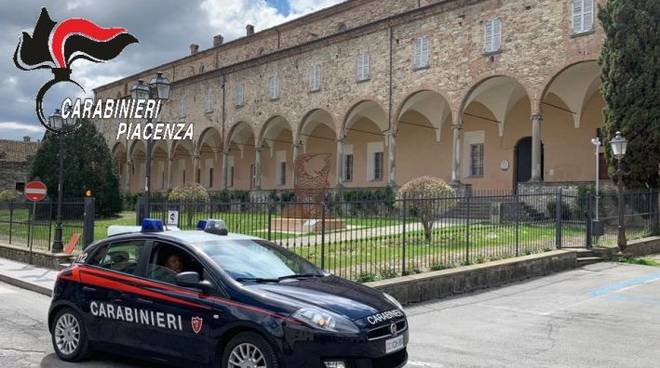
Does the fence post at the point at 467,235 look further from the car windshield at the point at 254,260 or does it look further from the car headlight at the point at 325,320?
the car headlight at the point at 325,320

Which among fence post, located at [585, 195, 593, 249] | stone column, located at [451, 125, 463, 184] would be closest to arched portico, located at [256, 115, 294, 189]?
stone column, located at [451, 125, 463, 184]

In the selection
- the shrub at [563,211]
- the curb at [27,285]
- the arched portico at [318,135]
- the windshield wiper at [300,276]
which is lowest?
the curb at [27,285]

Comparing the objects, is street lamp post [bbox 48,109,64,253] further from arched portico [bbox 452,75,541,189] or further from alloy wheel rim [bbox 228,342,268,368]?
arched portico [bbox 452,75,541,189]

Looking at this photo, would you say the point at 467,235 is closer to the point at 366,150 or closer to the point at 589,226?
the point at 589,226

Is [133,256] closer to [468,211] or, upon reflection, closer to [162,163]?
[468,211]

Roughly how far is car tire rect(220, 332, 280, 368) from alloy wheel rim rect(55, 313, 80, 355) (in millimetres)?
2010

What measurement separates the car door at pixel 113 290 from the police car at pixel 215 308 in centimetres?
1

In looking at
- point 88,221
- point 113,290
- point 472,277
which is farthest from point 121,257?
point 88,221

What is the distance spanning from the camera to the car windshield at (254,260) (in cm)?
530

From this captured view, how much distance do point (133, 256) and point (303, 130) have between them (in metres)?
28.6

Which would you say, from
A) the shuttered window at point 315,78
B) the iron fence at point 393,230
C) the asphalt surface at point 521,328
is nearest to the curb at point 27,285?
the asphalt surface at point 521,328

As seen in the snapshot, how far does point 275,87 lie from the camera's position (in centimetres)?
Answer: 3497

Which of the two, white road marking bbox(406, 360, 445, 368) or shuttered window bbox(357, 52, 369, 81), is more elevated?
shuttered window bbox(357, 52, 369, 81)

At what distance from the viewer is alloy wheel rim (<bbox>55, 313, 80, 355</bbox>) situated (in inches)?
236
